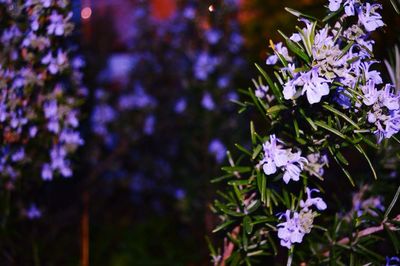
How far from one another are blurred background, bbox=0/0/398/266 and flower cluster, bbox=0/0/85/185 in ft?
1.43

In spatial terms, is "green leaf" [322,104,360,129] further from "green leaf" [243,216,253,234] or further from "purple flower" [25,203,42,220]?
"purple flower" [25,203,42,220]

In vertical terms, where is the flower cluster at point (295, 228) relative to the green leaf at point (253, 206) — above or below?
below

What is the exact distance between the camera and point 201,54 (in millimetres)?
3906

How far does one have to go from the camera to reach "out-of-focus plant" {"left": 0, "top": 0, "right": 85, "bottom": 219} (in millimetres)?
2172

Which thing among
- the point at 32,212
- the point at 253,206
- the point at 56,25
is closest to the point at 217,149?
the point at 32,212

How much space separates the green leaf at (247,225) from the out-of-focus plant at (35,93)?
3.40 feet

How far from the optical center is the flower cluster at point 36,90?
7.12ft

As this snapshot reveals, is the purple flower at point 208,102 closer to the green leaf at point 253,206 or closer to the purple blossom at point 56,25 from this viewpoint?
the purple blossom at point 56,25

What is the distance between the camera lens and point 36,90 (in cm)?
231

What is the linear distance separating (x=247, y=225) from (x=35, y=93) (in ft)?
4.13

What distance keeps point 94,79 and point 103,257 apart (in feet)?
6.46

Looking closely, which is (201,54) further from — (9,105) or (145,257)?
(9,105)

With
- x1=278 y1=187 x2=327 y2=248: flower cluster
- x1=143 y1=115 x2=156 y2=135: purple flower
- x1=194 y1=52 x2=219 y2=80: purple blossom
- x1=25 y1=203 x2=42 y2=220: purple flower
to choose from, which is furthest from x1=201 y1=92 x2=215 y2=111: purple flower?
x1=278 y1=187 x2=327 y2=248: flower cluster

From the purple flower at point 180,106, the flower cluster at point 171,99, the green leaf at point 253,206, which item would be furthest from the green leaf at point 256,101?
the purple flower at point 180,106
